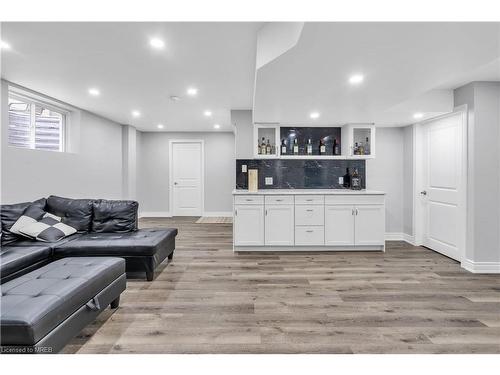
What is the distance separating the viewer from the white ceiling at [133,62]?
2.33m

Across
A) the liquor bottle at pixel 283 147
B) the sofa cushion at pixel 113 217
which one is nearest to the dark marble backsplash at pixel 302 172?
the liquor bottle at pixel 283 147

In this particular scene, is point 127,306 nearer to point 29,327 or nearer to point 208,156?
point 29,327

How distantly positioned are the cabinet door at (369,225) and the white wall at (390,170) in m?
0.92

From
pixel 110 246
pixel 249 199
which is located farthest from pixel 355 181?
pixel 110 246

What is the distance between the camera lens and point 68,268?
2207 mm

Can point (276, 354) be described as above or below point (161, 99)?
below

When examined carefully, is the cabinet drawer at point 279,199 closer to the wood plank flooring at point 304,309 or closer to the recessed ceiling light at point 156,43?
the wood plank flooring at point 304,309

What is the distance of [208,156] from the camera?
780 centimetres

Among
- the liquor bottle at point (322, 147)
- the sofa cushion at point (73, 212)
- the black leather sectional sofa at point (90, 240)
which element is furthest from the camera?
the liquor bottle at point (322, 147)

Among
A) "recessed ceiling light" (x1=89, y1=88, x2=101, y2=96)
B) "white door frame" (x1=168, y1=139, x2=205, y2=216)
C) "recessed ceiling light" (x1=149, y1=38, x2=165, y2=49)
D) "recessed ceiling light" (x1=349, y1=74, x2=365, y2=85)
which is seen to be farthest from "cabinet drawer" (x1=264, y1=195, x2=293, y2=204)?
"white door frame" (x1=168, y1=139, x2=205, y2=216)

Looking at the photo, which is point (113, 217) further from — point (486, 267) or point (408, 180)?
point (408, 180)
